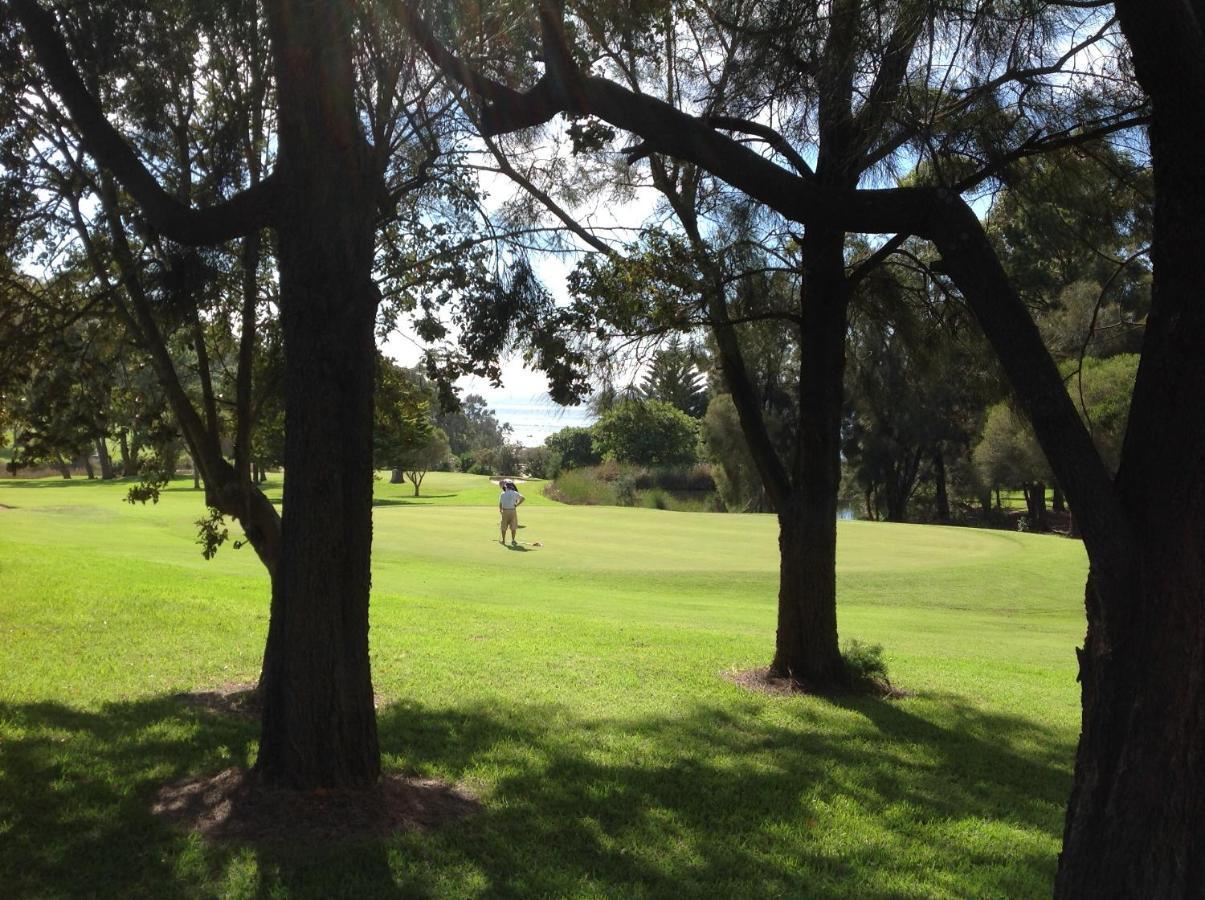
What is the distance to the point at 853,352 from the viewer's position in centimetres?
1023

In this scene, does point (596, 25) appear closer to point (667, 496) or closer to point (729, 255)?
point (729, 255)

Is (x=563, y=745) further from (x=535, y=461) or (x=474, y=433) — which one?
(x=474, y=433)

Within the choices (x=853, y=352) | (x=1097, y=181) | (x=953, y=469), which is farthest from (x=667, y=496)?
(x=1097, y=181)

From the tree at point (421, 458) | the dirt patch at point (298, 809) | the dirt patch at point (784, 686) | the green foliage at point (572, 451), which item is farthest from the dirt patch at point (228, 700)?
the green foliage at point (572, 451)

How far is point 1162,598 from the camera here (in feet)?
11.6

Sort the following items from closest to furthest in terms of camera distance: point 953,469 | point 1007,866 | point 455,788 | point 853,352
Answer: point 1007,866 < point 455,788 < point 853,352 < point 953,469

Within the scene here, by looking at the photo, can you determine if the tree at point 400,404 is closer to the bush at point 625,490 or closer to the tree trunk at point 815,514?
the tree trunk at point 815,514

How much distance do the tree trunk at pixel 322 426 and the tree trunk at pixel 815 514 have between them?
4.83 metres

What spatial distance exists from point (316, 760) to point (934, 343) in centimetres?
697

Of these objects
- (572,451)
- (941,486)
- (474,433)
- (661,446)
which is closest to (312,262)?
(941,486)

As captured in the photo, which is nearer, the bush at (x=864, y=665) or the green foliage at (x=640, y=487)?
the bush at (x=864, y=665)

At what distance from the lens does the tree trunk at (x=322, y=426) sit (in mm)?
5277

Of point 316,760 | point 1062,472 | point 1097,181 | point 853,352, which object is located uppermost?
point 1097,181

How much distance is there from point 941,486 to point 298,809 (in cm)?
4839
